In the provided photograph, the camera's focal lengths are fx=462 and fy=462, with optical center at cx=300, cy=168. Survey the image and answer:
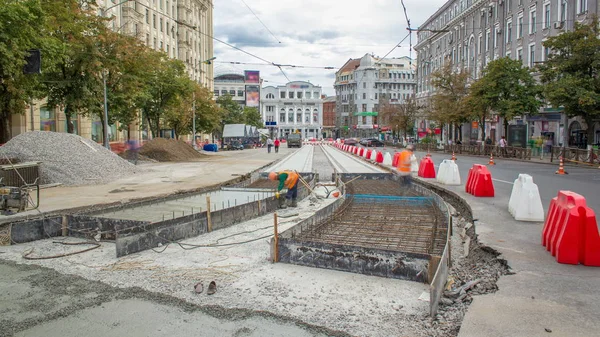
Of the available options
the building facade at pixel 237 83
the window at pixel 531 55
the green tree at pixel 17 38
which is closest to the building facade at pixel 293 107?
the building facade at pixel 237 83

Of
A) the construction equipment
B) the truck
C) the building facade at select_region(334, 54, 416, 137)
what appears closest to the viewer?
the construction equipment

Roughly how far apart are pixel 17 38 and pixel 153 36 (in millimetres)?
43228

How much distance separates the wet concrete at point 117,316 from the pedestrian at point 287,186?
6.73 meters

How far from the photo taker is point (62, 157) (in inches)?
724

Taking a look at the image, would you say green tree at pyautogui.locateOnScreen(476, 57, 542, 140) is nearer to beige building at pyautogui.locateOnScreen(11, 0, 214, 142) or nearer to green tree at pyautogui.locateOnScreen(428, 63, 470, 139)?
green tree at pyautogui.locateOnScreen(428, 63, 470, 139)

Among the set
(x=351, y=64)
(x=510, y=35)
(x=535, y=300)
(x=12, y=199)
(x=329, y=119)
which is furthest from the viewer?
(x=329, y=119)

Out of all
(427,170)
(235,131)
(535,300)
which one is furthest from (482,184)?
(235,131)

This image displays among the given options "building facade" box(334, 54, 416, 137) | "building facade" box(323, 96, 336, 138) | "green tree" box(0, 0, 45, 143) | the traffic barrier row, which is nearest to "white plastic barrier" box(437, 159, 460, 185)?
the traffic barrier row

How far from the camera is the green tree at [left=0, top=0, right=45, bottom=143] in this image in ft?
51.5

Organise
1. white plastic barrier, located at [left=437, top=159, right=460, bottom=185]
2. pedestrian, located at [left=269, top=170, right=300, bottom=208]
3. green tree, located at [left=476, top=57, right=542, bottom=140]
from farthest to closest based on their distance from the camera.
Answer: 1. green tree, located at [left=476, top=57, right=542, bottom=140]
2. white plastic barrier, located at [left=437, top=159, right=460, bottom=185]
3. pedestrian, located at [left=269, top=170, right=300, bottom=208]

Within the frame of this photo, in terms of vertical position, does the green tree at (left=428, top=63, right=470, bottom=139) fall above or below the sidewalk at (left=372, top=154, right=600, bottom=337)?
above

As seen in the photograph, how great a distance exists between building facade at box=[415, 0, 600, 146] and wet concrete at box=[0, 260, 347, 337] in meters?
22.3

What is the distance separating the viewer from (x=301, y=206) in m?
13.5

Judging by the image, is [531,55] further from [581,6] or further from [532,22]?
[581,6]
